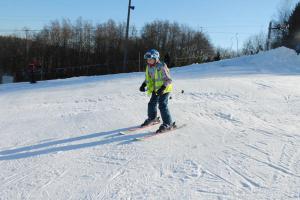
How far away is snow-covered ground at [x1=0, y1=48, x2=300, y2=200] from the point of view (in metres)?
4.04

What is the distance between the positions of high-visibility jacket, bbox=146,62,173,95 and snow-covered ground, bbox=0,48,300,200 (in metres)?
0.86

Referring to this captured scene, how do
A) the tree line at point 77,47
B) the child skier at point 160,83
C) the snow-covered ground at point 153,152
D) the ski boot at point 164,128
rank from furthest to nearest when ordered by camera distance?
the tree line at point 77,47, the child skier at point 160,83, the ski boot at point 164,128, the snow-covered ground at point 153,152

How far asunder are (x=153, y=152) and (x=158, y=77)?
5.93 ft

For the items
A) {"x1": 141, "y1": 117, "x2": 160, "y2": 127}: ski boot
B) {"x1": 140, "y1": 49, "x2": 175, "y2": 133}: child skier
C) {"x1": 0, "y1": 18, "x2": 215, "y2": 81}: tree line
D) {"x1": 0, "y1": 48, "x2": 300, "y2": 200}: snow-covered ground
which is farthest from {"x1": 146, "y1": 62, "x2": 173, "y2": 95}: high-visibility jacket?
{"x1": 0, "y1": 18, "x2": 215, "y2": 81}: tree line

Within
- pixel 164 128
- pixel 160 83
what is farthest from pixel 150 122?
pixel 160 83

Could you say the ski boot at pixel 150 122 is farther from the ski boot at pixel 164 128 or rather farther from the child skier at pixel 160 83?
the ski boot at pixel 164 128

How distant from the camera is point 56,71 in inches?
2218

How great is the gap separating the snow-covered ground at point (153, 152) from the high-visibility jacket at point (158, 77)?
2.83 feet

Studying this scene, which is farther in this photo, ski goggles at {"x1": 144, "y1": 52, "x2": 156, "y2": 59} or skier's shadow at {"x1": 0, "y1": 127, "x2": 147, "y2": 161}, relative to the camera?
ski goggles at {"x1": 144, "y1": 52, "x2": 156, "y2": 59}

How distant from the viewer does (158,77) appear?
21.6ft

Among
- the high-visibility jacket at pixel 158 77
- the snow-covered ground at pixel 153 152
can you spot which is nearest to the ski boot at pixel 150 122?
the snow-covered ground at pixel 153 152

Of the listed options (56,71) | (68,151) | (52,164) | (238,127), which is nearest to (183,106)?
(238,127)

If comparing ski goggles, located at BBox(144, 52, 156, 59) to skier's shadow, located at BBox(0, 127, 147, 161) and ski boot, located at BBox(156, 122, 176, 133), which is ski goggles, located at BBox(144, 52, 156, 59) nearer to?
ski boot, located at BBox(156, 122, 176, 133)

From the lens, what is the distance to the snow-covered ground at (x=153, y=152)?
13.2 ft
